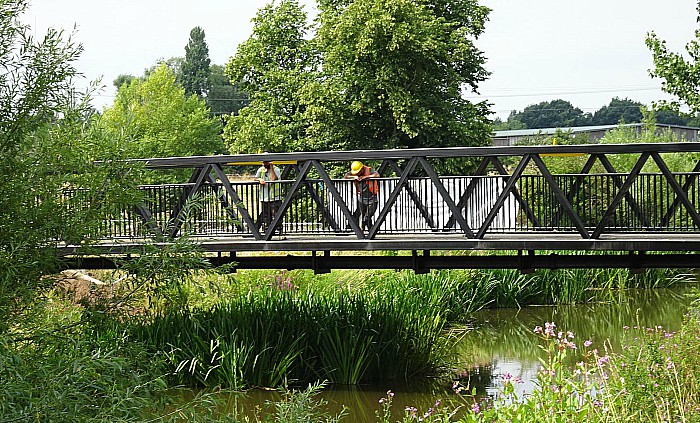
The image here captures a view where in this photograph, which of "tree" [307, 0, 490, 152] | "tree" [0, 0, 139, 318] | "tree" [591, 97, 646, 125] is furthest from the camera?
"tree" [591, 97, 646, 125]

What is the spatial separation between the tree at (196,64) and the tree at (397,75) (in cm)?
5280

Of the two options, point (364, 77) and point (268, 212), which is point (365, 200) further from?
point (364, 77)

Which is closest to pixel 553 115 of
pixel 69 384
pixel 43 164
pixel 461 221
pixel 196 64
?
pixel 196 64

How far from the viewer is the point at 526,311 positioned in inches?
787

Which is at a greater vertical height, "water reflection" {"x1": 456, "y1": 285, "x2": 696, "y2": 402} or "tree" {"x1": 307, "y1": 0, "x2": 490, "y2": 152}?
"tree" {"x1": 307, "y1": 0, "x2": 490, "y2": 152}

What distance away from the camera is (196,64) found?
90.0 metres

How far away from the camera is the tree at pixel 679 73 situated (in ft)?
54.0

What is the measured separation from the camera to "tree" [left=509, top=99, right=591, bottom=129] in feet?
344

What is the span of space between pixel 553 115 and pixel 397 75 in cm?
7645

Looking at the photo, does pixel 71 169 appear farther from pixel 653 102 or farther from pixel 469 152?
pixel 653 102

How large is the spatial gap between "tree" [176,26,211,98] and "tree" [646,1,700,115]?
244ft

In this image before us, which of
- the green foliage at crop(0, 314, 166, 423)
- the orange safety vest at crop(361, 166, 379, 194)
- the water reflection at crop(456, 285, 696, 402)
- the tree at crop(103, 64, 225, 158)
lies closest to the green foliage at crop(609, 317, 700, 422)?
the water reflection at crop(456, 285, 696, 402)

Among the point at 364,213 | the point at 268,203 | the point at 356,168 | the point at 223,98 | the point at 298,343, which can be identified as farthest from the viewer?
the point at 223,98

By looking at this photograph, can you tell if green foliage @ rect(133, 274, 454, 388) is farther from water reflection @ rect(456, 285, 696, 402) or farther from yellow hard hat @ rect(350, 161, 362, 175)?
yellow hard hat @ rect(350, 161, 362, 175)
